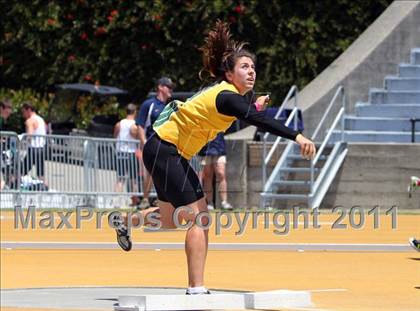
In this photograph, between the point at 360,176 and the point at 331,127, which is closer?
the point at 360,176

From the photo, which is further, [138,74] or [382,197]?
[138,74]

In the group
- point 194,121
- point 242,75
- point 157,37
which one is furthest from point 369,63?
point 194,121

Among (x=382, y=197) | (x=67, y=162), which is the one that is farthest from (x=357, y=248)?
(x=67, y=162)

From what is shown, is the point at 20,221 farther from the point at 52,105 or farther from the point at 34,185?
the point at 52,105

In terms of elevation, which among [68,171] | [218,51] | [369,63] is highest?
[369,63]

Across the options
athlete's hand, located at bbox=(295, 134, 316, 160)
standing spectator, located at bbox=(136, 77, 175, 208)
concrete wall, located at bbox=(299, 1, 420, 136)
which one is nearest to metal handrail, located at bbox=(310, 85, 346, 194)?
concrete wall, located at bbox=(299, 1, 420, 136)

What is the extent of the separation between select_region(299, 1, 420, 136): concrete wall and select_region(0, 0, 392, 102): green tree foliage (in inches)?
253

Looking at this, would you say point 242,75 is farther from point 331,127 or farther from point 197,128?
point 331,127

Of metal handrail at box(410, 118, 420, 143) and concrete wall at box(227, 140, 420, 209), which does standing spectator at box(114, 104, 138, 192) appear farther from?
metal handrail at box(410, 118, 420, 143)

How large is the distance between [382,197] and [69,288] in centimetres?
1252

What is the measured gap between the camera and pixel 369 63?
26953 millimetres

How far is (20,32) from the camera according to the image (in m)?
37.2

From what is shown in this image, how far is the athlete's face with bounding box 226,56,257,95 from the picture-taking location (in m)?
10.9

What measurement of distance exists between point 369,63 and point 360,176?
325 centimetres
